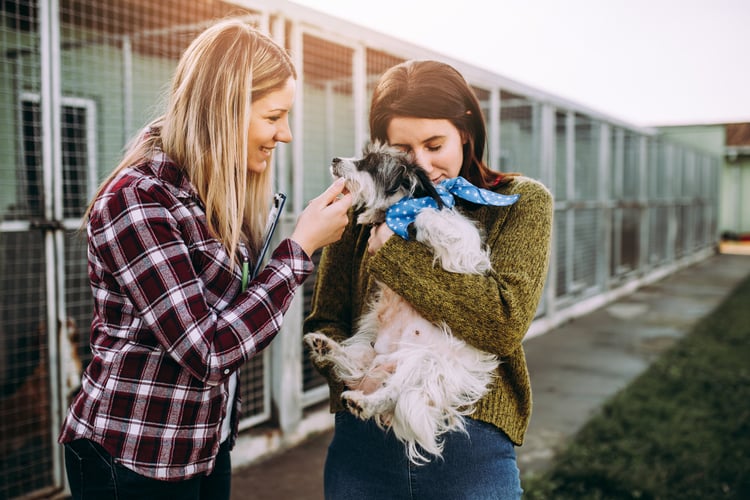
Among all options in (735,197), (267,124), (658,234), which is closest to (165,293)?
(267,124)

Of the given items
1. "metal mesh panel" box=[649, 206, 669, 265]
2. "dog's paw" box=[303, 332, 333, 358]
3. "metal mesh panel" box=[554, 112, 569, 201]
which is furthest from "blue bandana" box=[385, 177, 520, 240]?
"metal mesh panel" box=[649, 206, 669, 265]

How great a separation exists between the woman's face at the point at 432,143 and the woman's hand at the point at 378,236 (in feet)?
0.80

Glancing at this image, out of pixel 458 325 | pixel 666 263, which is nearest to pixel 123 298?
pixel 458 325

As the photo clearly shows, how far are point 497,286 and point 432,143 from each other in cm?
50

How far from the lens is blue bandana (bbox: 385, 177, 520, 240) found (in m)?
1.65

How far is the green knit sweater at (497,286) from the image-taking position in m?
1.52

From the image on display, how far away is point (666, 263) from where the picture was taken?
14719 millimetres

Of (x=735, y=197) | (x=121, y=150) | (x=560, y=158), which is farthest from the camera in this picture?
(x=735, y=197)

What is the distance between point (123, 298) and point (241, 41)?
671mm

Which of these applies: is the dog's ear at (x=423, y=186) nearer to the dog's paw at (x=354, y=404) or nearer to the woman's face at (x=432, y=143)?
the woman's face at (x=432, y=143)

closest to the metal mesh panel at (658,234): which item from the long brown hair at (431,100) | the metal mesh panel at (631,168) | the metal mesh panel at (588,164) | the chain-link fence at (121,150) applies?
the chain-link fence at (121,150)

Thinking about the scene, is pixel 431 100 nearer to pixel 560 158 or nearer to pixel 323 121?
pixel 323 121

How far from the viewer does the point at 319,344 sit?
1.84 metres

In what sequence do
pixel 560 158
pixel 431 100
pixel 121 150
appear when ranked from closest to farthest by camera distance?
1. pixel 431 100
2. pixel 121 150
3. pixel 560 158
